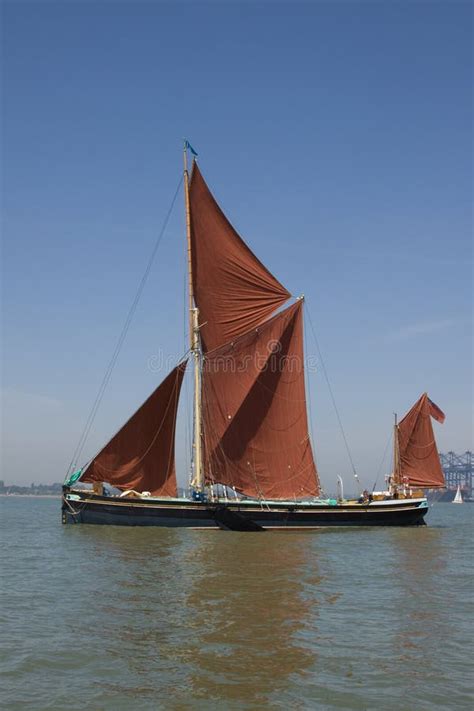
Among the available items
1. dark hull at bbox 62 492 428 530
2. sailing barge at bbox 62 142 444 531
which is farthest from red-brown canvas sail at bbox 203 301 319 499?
dark hull at bbox 62 492 428 530

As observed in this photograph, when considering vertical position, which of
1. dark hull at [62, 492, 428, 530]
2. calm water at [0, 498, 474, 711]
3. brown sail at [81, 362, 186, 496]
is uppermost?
brown sail at [81, 362, 186, 496]

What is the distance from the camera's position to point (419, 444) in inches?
2435

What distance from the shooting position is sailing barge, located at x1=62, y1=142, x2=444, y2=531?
1731 inches

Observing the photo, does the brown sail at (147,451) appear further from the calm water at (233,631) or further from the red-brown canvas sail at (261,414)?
the calm water at (233,631)

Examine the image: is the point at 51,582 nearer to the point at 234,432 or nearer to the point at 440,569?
the point at 440,569

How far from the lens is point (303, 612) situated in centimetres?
1842

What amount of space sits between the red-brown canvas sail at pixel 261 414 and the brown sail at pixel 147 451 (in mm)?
3111

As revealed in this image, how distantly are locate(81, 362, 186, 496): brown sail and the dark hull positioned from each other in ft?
6.35

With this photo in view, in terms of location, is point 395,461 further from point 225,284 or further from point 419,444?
point 225,284

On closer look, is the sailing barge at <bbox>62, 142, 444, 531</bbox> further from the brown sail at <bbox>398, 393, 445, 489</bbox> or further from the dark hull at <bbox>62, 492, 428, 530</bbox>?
the brown sail at <bbox>398, 393, 445, 489</bbox>

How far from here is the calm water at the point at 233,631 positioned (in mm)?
11992

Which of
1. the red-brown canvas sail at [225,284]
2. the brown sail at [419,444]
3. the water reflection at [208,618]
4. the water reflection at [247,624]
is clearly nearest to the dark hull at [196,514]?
the water reflection at [208,618]

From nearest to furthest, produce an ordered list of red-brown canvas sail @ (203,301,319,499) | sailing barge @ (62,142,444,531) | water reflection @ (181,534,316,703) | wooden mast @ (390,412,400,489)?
water reflection @ (181,534,316,703), sailing barge @ (62,142,444,531), red-brown canvas sail @ (203,301,319,499), wooden mast @ (390,412,400,489)

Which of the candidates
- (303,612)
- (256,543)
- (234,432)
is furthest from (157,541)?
(303,612)
